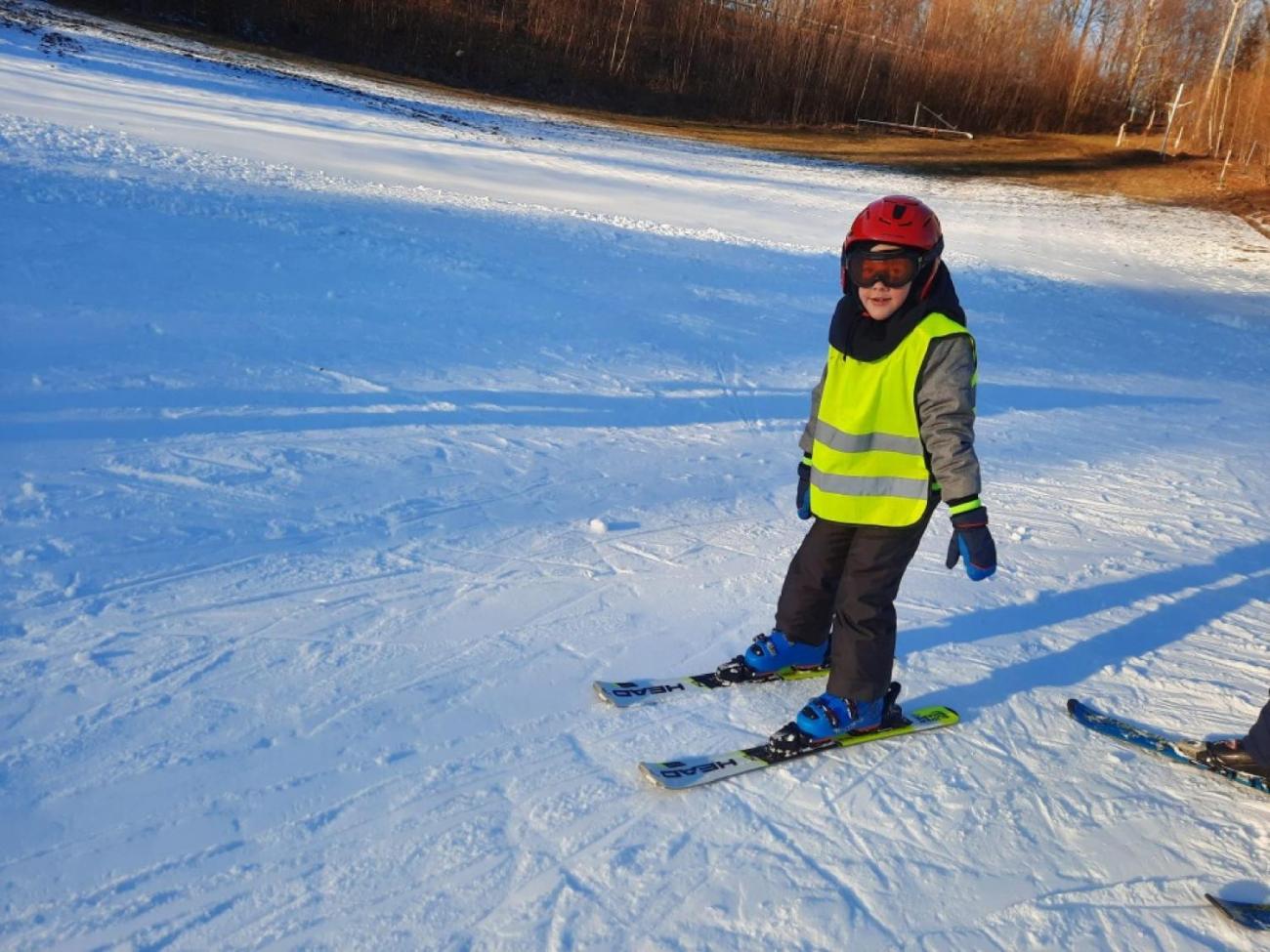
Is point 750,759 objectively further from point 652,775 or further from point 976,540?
point 976,540

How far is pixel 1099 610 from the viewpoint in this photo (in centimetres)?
412

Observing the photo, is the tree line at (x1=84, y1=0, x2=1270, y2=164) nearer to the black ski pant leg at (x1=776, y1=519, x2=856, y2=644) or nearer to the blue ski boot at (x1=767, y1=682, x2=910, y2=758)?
the black ski pant leg at (x1=776, y1=519, x2=856, y2=644)

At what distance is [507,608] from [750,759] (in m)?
1.09

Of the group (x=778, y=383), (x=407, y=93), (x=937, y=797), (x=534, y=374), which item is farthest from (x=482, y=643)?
(x=407, y=93)

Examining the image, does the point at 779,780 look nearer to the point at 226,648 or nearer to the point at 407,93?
the point at 226,648

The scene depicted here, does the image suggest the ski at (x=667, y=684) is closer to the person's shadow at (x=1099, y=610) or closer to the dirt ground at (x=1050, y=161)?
the person's shadow at (x=1099, y=610)

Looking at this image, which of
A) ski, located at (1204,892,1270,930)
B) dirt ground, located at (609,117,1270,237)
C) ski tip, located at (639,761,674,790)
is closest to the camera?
ski, located at (1204,892,1270,930)

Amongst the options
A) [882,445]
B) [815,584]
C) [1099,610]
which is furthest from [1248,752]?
[882,445]

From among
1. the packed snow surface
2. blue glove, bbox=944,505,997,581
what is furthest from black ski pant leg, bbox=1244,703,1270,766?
blue glove, bbox=944,505,997,581

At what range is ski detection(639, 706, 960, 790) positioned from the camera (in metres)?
2.68

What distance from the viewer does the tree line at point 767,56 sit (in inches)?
1036

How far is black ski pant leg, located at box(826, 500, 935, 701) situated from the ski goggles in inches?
26.7

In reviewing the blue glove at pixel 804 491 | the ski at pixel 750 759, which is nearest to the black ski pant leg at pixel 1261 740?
the ski at pixel 750 759

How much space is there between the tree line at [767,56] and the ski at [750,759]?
26840 millimetres
